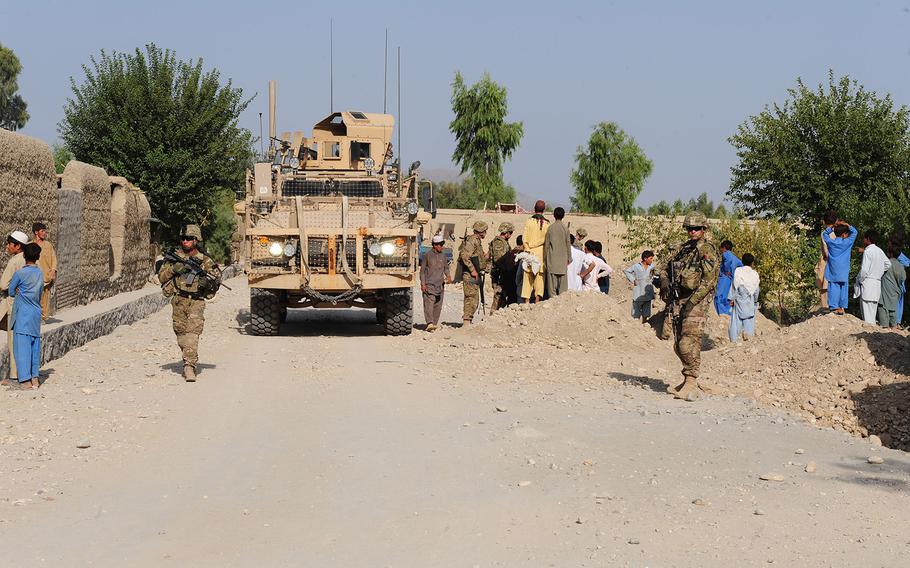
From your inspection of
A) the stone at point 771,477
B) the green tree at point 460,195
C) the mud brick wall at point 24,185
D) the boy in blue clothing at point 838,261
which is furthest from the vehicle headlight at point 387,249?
the green tree at point 460,195

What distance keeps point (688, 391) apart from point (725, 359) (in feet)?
8.74

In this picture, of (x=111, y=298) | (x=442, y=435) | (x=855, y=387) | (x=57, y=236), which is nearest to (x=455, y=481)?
(x=442, y=435)

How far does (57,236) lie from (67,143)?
1914cm

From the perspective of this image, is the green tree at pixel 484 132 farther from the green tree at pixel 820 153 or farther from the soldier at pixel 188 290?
the soldier at pixel 188 290

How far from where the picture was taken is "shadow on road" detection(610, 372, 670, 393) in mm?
11259

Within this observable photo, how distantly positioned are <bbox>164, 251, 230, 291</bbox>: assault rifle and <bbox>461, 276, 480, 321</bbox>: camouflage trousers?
633 cm

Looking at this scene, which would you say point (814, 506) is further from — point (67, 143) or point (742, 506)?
point (67, 143)

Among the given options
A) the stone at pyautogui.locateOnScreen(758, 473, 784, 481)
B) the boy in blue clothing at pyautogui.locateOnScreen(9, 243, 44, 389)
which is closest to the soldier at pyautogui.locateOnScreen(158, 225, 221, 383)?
the boy in blue clothing at pyautogui.locateOnScreen(9, 243, 44, 389)

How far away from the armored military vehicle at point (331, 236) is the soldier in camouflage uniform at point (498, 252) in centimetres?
115

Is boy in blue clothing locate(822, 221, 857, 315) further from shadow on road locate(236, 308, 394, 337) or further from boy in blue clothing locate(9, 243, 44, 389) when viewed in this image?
boy in blue clothing locate(9, 243, 44, 389)

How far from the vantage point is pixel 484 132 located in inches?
2411

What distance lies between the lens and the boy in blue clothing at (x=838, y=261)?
14.2 m

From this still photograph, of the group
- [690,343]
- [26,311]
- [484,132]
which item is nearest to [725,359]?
[690,343]

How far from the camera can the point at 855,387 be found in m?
10.7
